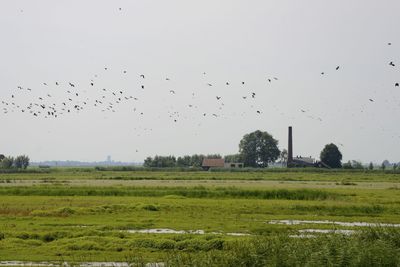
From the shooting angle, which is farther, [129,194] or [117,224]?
[129,194]

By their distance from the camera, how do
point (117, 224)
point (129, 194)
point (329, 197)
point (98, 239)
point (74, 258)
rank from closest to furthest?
→ point (74, 258) → point (98, 239) → point (117, 224) → point (329, 197) → point (129, 194)

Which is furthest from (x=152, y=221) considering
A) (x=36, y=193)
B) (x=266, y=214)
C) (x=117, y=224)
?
(x=36, y=193)

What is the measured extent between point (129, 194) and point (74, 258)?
1407 inches

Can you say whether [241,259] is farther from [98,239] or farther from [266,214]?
[266,214]

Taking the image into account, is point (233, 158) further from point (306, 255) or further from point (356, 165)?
point (306, 255)

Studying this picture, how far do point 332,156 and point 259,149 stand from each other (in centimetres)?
3057

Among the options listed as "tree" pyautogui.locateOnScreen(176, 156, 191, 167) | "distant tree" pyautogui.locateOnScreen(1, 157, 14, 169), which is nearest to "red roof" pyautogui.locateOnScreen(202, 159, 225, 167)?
"tree" pyautogui.locateOnScreen(176, 156, 191, 167)

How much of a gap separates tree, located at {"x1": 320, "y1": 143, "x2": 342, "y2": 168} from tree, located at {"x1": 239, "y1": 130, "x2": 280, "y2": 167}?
2581 cm

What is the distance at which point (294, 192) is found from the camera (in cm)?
5700

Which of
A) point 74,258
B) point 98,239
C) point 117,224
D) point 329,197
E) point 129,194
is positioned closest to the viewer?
point 74,258

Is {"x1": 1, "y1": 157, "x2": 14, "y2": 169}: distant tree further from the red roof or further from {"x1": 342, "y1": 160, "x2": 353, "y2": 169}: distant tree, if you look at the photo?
{"x1": 342, "y1": 160, "x2": 353, "y2": 169}: distant tree

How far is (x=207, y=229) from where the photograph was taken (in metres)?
32.1

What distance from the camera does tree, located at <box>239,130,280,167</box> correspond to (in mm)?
179750

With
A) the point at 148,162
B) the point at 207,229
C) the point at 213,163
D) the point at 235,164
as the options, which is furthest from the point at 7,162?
the point at 207,229
